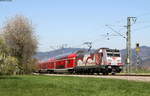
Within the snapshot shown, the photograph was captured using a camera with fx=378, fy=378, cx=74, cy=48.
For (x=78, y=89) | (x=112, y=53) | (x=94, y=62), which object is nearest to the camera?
(x=78, y=89)

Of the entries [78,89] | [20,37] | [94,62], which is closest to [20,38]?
[20,37]

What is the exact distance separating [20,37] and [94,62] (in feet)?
38.2

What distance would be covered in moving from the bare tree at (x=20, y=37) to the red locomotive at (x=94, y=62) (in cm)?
869

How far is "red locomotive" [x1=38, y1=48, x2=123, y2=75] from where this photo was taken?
5453cm

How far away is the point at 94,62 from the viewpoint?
5672cm

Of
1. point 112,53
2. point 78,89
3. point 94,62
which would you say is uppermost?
point 112,53

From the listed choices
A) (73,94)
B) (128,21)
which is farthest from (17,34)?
(73,94)

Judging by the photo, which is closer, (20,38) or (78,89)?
(78,89)

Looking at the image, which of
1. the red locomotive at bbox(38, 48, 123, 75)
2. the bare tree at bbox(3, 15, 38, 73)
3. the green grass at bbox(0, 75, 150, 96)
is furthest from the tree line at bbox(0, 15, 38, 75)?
the green grass at bbox(0, 75, 150, 96)

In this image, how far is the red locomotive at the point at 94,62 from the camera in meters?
54.5

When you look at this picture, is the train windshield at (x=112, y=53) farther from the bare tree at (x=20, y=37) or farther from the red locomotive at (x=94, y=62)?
the bare tree at (x=20, y=37)

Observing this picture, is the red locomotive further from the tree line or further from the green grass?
the green grass

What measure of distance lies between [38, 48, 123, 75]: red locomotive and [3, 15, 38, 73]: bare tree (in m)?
8.69

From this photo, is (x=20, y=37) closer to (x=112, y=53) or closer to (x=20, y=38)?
(x=20, y=38)
